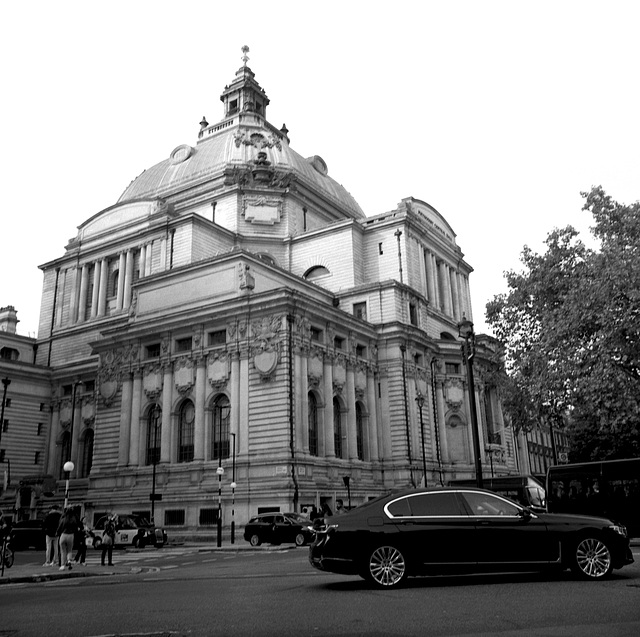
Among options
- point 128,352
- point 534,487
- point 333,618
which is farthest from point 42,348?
point 333,618

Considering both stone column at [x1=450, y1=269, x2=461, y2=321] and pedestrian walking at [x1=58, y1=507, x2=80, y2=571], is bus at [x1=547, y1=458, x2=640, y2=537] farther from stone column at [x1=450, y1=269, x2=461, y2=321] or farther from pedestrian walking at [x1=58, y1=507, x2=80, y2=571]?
stone column at [x1=450, y1=269, x2=461, y2=321]

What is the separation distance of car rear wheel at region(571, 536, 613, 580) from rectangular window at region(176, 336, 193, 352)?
36691mm

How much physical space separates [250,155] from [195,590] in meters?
62.2

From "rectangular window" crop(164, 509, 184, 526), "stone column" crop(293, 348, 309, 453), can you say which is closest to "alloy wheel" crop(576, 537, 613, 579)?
"stone column" crop(293, 348, 309, 453)

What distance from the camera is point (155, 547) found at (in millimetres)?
32812

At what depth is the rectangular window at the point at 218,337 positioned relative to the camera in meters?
44.4

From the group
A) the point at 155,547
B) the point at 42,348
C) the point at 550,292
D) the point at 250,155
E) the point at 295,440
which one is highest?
the point at 250,155

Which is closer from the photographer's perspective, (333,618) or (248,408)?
(333,618)

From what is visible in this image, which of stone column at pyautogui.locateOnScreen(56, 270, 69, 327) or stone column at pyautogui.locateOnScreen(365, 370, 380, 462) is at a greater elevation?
stone column at pyautogui.locateOnScreen(56, 270, 69, 327)

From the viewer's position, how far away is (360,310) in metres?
54.5

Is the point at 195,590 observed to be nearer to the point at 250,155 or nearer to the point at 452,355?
the point at 452,355

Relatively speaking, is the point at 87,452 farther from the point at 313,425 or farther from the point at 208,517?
the point at 313,425

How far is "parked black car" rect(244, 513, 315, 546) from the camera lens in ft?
100

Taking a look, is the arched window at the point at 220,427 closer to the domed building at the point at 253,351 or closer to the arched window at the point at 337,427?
the domed building at the point at 253,351
